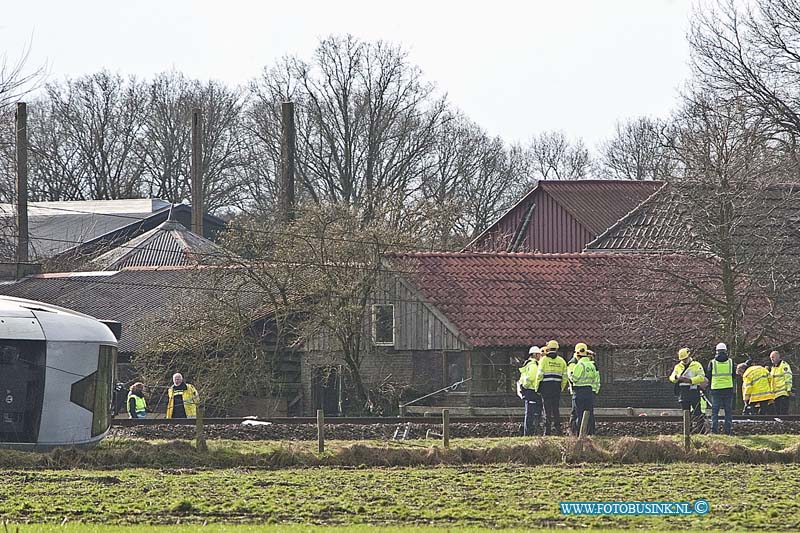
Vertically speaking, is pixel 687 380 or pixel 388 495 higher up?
pixel 687 380

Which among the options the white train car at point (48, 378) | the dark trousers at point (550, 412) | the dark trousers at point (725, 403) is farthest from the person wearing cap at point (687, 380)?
the white train car at point (48, 378)

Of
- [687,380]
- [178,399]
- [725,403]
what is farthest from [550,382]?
[178,399]

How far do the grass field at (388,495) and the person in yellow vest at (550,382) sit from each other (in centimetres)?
376

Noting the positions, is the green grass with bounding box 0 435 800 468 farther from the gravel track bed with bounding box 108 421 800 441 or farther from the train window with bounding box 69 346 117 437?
the gravel track bed with bounding box 108 421 800 441

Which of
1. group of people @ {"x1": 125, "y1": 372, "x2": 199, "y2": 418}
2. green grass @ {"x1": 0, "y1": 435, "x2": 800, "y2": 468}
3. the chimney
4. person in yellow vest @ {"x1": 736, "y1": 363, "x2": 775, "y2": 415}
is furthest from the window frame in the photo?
green grass @ {"x1": 0, "y1": 435, "x2": 800, "y2": 468}

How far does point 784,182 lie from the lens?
40.9 metres

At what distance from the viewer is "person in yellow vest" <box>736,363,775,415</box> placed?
3238 centimetres

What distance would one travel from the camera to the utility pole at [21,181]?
55.6 meters

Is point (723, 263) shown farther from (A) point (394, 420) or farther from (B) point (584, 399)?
(B) point (584, 399)

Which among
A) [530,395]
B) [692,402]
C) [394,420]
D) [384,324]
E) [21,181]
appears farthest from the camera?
[21,181]

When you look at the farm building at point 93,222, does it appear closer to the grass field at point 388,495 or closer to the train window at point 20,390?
the train window at point 20,390

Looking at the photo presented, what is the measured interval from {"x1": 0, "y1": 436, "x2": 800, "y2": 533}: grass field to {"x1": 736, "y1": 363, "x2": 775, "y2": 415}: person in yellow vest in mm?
8615

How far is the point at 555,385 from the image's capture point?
88.9 feet

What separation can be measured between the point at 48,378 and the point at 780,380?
16905 mm
